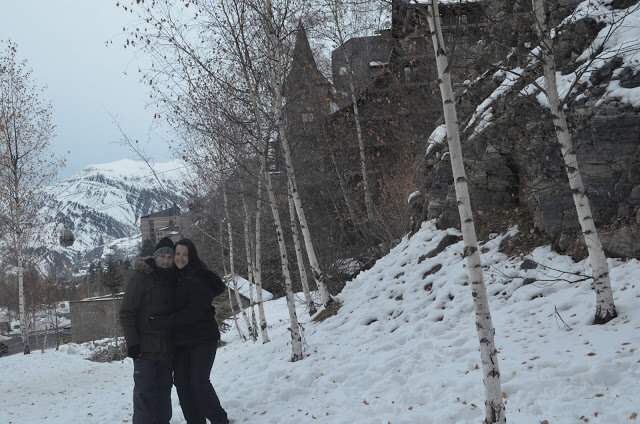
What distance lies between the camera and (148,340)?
4.71 m

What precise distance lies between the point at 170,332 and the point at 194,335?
0.25 meters

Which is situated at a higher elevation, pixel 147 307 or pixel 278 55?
pixel 278 55

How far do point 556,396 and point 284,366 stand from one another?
486cm

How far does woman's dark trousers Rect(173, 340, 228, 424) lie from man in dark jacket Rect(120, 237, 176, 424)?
0.43 feet

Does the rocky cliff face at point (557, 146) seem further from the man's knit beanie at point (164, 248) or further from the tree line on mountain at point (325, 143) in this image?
the man's knit beanie at point (164, 248)

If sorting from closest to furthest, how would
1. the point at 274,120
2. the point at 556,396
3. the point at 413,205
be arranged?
the point at 556,396 → the point at 274,120 → the point at 413,205

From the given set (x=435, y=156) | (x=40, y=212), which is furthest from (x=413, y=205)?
(x=40, y=212)

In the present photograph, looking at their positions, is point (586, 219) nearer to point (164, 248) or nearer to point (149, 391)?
point (164, 248)

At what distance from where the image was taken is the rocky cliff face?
6590 mm

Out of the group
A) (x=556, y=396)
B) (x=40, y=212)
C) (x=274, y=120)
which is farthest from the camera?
(x=40, y=212)

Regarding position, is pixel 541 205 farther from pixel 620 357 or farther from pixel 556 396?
pixel 556 396

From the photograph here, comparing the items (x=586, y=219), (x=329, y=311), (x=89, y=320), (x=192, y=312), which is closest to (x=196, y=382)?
(x=192, y=312)

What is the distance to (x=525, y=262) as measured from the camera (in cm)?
752

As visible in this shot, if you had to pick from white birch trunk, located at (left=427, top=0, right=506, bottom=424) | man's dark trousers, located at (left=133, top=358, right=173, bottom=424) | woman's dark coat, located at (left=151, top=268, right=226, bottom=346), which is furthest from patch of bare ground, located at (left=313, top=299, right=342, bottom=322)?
white birch trunk, located at (left=427, top=0, right=506, bottom=424)
